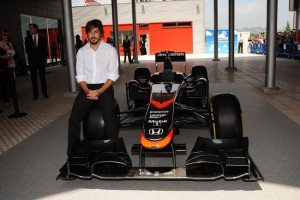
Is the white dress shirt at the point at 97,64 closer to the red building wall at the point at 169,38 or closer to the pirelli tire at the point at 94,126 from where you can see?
the pirelli tire at the point at 94,126

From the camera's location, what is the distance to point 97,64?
3.53 m

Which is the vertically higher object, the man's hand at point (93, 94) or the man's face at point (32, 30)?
the man's face at point (32, 30)

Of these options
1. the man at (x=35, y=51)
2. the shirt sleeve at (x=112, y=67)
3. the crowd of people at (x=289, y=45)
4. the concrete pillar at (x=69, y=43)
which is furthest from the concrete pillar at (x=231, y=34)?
the shirt sleeve at (x=112, y=67)

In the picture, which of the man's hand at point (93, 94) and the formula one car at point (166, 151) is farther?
the man's hand at point (93, 94)

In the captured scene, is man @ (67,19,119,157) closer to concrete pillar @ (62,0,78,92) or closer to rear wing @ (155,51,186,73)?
rear wing @ (155,51,186,73)

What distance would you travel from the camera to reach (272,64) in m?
8.35

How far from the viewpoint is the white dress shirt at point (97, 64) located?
3.51m

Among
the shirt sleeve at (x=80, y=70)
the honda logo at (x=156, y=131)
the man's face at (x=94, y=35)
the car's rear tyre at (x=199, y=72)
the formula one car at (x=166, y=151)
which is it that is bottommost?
the formula one car at (x=166, y=151)

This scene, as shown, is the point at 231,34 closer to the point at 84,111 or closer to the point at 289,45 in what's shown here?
the point at 289,45

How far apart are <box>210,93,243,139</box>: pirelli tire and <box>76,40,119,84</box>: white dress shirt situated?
116 centimetres

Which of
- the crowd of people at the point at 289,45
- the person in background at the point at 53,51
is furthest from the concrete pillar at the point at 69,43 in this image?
the crowd of people at the point at 289,45

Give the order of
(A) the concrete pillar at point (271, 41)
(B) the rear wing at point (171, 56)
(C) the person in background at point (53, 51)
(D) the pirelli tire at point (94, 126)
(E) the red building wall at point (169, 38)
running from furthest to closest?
(E) the red building wall at point (169, 38)
(C) the person in background at point (53, 51)
(A) the concrete pillar at point (271, 41)
(B) the rear wing at point (171, 56)
(D) the pirelli tire at point (94, 126)

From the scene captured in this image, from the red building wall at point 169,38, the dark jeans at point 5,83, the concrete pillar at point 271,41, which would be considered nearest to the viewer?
the dark jeans at point 5,83

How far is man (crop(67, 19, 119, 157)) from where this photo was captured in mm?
3510
